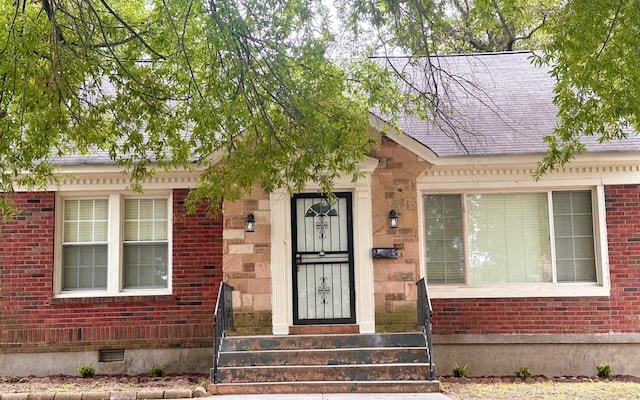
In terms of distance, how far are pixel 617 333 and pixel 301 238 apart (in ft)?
17.6

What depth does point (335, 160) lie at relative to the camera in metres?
8.18

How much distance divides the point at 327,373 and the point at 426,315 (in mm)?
1601

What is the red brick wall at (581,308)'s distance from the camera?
36.3ft

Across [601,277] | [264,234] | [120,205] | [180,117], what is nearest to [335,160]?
[180,117]

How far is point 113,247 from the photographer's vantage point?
11359mm

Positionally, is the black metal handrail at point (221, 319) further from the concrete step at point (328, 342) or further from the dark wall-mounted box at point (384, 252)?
the dark wall-mounted box at point (384, 252)

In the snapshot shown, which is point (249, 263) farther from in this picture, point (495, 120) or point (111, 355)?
point (495, 120)

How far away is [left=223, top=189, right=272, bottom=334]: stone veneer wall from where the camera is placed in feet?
34.0

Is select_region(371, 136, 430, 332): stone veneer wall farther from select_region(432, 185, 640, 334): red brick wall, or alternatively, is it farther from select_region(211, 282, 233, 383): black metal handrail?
select_region(211, 282, 233, 383): black metal handrail

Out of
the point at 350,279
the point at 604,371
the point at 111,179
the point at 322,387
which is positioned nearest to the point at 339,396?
the point at 322,387

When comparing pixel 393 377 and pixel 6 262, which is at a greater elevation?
pixel 6 262

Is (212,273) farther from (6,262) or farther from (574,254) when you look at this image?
(574,254)

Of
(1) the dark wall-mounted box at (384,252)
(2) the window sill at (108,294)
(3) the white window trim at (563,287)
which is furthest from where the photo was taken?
(2) the window sill at (108,294)

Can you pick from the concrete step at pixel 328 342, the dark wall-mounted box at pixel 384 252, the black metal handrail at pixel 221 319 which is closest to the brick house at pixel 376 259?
the dark wall-mounted box at pixel 384 252
